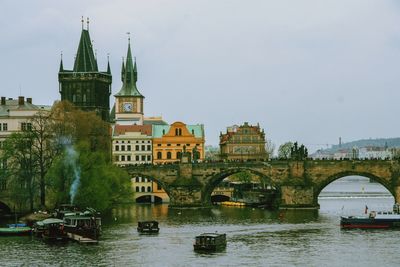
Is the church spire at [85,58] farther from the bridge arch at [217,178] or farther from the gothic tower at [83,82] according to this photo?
the bridge arch at [217,178]

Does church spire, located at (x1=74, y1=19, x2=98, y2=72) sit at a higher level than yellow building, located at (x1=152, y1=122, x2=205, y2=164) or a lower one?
higher

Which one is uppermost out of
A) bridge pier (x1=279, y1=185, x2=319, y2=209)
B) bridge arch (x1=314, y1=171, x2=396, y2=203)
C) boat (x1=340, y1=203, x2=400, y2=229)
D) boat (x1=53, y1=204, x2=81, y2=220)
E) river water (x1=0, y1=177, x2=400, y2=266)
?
bridge arch (x1=314, y1=171, x2=396, y2=203)

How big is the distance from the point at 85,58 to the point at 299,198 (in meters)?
61.4

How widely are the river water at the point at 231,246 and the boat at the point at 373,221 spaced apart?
180 centimetres

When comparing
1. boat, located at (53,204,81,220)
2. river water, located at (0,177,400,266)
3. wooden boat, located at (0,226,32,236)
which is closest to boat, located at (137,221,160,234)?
river water, located at (0,177,400,266)

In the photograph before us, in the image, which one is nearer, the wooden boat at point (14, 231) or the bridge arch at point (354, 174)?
the wooden boat at point (14, 231)

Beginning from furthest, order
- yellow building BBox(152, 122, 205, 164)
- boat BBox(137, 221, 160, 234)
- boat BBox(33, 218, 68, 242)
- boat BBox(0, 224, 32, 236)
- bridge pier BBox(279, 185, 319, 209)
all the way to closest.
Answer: yellow building BBox(152, 122, 205, 164) → bridge pier BBox(279, 185, 319, 209) → boat BBox(137, 221, 160, 234) → boat BBox(0, 224, 32, 236) → boat BBox(33, 218, 68, 242)

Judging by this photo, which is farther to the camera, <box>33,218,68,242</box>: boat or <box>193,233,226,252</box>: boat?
<box>33,218,68,242</box>: boat

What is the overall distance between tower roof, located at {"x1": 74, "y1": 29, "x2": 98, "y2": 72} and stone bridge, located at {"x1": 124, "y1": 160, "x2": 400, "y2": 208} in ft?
132

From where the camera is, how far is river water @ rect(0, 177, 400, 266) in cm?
7381

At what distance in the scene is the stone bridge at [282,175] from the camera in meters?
138

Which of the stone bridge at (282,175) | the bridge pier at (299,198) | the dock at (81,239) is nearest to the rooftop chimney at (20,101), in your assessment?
the stone bridge at (282,175)

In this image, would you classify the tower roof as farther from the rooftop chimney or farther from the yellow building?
the rooftop chimney

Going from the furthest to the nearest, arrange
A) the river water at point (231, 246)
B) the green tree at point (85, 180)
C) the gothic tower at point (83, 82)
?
the gothic tower at point (83, 82), the green tree at point (85, 180), the river water at point (231, 246)
